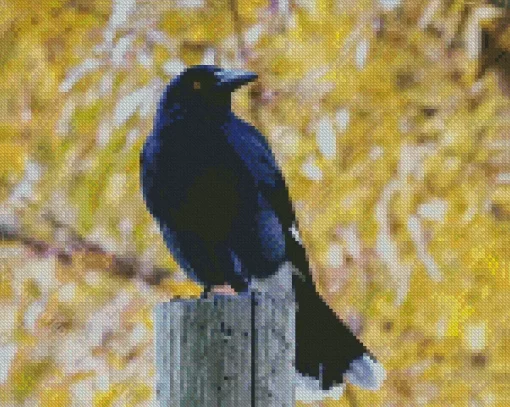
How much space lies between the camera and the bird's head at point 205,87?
1.76 metres

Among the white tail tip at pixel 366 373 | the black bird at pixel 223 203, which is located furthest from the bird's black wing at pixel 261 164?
the white tail tip at pixel 366 373

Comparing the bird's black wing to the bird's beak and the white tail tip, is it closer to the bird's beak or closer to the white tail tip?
the bird's beak

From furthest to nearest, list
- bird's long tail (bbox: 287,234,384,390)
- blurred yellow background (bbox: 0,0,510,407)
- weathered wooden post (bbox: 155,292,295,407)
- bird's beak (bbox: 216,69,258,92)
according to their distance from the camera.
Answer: blurred yellow background (bbox: 0,0,510,407)
bird's beak (bbox: 216,69,258,92)
bird's long tail (bbox: 287,234,384,390)
weathered wooden post (bbox: 155,292,295,407)

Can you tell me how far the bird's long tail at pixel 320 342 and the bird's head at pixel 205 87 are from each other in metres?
0.34

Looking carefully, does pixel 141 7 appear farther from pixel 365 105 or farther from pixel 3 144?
pixel 365 105

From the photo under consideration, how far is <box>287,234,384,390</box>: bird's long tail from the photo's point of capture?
4.99ft

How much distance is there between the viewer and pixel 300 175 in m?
2.04

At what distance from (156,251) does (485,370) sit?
0.84 meters

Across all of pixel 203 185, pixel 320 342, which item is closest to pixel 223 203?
pixel 203 185

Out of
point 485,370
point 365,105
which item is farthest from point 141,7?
point 485,370

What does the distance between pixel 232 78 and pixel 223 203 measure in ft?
1.01

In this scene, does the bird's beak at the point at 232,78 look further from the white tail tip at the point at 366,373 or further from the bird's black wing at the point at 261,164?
the white tail tip at the point at 366,373

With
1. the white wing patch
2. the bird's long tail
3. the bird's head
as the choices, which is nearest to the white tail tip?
the bird's long tail

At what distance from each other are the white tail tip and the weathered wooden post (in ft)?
3.21
